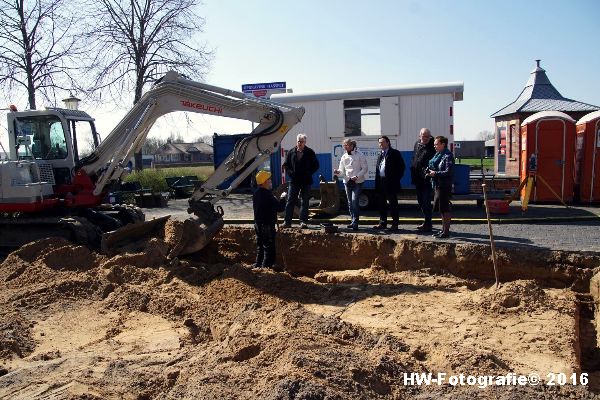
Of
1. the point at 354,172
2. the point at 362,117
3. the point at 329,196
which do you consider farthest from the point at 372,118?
the point at 354,172

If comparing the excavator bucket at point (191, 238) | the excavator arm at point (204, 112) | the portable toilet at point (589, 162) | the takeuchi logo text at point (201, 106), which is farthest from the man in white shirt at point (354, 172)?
the portable toilet at point (589, 162)

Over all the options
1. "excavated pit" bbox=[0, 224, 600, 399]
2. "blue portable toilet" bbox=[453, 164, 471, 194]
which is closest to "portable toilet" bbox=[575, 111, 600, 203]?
"blue portable toilet" bbox=[453, 164, 471, 194]

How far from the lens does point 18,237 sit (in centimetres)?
930

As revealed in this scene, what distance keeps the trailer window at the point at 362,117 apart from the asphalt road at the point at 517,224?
2.03 meters

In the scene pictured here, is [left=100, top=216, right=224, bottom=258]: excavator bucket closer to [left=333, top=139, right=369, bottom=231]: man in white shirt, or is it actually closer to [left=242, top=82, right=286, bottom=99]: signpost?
[left=333, top=139, right=369, bottom=231]: man in white shirt

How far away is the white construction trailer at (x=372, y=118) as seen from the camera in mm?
12117

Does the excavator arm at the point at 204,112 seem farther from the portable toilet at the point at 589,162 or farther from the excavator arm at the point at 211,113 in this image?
the portable toilet at the point at 589,162

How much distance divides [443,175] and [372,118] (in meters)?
4.30

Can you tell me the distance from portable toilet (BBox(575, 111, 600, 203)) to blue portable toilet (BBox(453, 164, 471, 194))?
3.15 meters

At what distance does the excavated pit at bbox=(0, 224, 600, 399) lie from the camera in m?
4.21

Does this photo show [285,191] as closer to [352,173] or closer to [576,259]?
[352,173]

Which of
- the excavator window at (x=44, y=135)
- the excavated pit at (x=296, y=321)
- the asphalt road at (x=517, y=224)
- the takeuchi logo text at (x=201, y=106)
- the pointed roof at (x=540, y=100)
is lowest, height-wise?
the excavated pit at (x=296, y=321)

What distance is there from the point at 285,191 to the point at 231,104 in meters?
3.51

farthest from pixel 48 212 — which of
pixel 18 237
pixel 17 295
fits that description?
pixel 17 295
